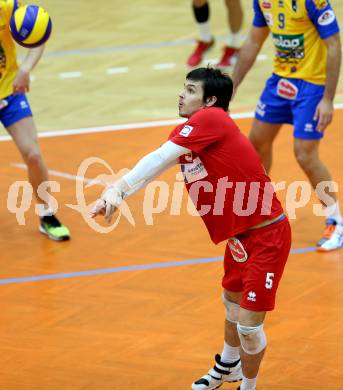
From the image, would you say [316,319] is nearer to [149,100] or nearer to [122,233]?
[122,233]

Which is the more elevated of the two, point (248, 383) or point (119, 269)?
point (248, 383)

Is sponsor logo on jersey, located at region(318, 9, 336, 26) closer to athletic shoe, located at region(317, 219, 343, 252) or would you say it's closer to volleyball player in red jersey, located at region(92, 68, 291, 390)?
athletic shoe, located at region(317, 219, 343, 252)

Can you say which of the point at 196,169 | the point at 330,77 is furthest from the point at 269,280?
the point at 330,77

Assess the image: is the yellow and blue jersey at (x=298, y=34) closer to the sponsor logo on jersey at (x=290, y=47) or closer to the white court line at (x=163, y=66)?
the sponsor logo on jersey at (x=290, y=47)

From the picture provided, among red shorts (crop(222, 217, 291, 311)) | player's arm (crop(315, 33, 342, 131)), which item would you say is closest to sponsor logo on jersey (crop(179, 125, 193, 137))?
red shorts (crop(222, 217, 291, 311))

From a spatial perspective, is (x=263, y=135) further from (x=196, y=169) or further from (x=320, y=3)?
(x=196, y=169)

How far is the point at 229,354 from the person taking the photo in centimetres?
752

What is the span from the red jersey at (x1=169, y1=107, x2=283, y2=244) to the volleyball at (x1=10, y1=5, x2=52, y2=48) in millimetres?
3546

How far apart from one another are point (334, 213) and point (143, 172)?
3.86 meters

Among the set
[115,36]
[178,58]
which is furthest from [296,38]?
[115,36]

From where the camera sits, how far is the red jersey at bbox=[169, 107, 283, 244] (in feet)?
22.3

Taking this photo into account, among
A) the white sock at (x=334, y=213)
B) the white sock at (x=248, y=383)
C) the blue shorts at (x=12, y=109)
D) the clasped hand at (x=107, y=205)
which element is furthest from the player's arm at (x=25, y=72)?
the white sock at (x=248, y=383)

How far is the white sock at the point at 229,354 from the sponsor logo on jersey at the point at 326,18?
323 centimetres

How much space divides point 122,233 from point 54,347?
2.48 m
